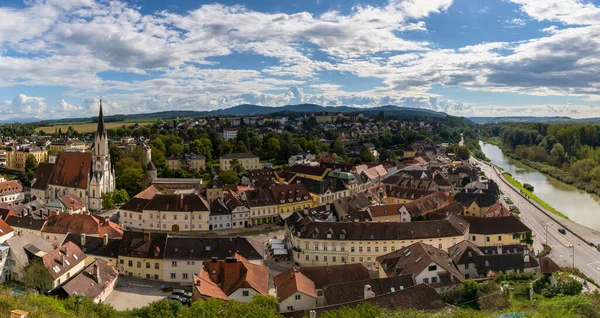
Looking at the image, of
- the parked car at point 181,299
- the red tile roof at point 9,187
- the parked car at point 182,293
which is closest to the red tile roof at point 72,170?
the red tile roof at point 9,187

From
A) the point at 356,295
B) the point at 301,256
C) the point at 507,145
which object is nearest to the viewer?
the point at 356,295

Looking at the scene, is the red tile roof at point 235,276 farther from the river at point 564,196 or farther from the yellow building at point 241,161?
the yellow building at point 241,161

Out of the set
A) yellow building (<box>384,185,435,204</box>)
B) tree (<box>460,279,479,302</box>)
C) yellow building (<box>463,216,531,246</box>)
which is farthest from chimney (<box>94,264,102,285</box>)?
yellow building (<box>384,185,435,204</box>)

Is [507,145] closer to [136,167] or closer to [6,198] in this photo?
[136,167]

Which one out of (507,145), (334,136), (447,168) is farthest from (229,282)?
(507,145)

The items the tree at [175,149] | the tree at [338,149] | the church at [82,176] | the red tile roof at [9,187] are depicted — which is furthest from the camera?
the tree at [338,149]

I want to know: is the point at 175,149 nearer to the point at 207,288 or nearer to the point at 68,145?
the point at 68,145

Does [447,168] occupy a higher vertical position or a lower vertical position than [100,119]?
lower

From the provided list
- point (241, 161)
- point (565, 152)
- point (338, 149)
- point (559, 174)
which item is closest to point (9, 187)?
point (241, 161)
